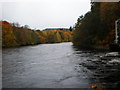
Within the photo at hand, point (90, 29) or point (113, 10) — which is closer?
point (113, 10)

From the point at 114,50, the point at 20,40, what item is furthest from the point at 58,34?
the point at 114,50

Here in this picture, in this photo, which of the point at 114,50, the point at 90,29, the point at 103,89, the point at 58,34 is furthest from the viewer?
the point at 58,34

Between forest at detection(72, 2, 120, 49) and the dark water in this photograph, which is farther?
forest at detection(72, 2, 120, 49)

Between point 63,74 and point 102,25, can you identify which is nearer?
point 63,74

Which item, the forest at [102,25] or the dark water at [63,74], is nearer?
the dark water at [63,74]

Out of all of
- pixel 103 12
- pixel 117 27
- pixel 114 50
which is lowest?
pixel 114 50

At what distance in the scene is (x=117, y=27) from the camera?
3659cm

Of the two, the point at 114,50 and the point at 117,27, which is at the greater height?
the point at 117,27

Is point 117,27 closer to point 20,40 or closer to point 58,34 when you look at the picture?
point 20,40

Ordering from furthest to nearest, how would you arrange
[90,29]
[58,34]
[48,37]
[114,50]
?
[58,34]
[48,37]
[90,29]
[114,50]

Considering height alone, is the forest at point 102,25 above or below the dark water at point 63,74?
above

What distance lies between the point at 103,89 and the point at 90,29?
46.3 meters

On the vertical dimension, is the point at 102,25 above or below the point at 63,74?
above

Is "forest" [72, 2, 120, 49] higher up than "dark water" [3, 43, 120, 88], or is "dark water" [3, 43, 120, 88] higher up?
"forest" [72, 2, 120, 49]
